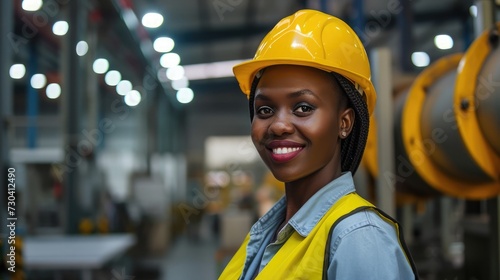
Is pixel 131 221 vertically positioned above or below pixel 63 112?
below

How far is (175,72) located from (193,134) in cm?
696

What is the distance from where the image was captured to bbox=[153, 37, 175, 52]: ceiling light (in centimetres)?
937

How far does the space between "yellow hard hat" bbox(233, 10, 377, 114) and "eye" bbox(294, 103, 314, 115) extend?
81 mm

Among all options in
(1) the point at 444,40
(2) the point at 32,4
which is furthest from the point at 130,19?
(1) the point at 444,40

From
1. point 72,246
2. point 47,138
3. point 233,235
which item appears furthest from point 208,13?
point 47,138

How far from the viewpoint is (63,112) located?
574cm

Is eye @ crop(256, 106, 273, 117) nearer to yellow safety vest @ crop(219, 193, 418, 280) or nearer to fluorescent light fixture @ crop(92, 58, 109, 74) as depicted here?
yellow safety vest @ crop(219, 193, 418, 280)

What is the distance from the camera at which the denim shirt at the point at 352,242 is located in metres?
0.89

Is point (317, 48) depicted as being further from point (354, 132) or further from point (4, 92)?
point (4, 92)

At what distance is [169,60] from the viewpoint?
35.0 feet

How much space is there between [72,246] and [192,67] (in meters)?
7.71

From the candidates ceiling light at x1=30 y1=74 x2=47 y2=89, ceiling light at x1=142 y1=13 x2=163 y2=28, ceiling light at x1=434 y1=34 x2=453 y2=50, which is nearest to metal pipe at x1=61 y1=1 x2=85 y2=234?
ceiling light at x1=142 y1=13 x2=163 y2=28

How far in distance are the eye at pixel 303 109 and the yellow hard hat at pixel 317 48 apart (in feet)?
0.26

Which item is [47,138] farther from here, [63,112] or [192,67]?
[63,112]
